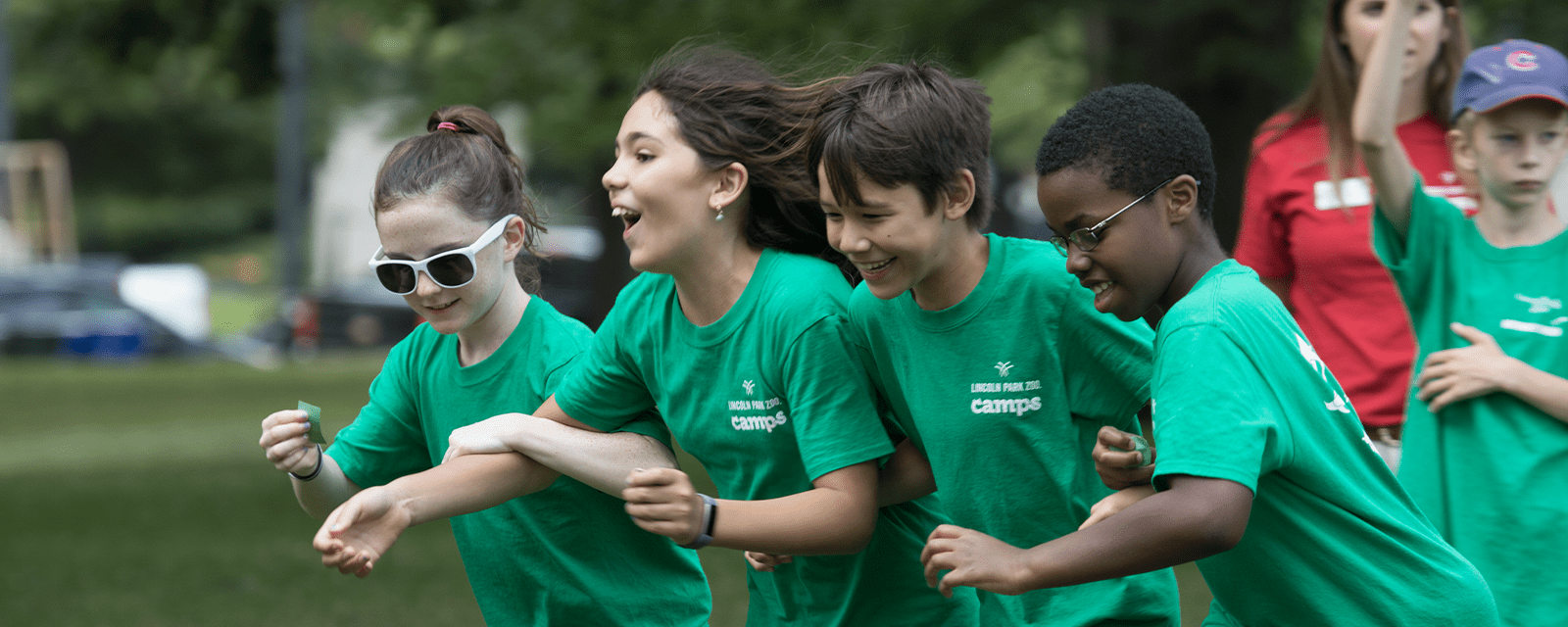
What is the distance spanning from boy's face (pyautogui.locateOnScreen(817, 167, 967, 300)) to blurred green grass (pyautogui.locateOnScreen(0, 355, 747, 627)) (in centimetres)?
441

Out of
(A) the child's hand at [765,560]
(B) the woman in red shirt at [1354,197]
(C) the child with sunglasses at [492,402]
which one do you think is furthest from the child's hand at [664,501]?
(B) the woman in red shirt at [1354,197]

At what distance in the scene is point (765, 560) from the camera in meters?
3.46

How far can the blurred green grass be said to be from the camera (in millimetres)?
7855

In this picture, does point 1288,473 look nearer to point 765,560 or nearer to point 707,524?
point 707,524

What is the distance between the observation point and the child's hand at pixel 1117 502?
2541mm

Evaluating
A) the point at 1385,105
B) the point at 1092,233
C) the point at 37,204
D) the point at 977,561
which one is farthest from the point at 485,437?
the point at 37,204

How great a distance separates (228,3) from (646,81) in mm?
7434

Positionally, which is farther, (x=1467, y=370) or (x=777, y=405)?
(x=1467, y=370)

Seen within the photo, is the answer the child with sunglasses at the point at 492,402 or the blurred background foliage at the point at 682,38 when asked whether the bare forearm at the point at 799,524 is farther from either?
the blurred background foliage at the point at 682,38

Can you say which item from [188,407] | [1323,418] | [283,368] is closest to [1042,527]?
[1323,418]

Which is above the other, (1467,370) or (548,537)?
(1467,370)

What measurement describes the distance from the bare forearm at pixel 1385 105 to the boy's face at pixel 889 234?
3.77ft

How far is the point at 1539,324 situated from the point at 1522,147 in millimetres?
414

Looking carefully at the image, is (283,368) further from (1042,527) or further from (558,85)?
(1042,527)
